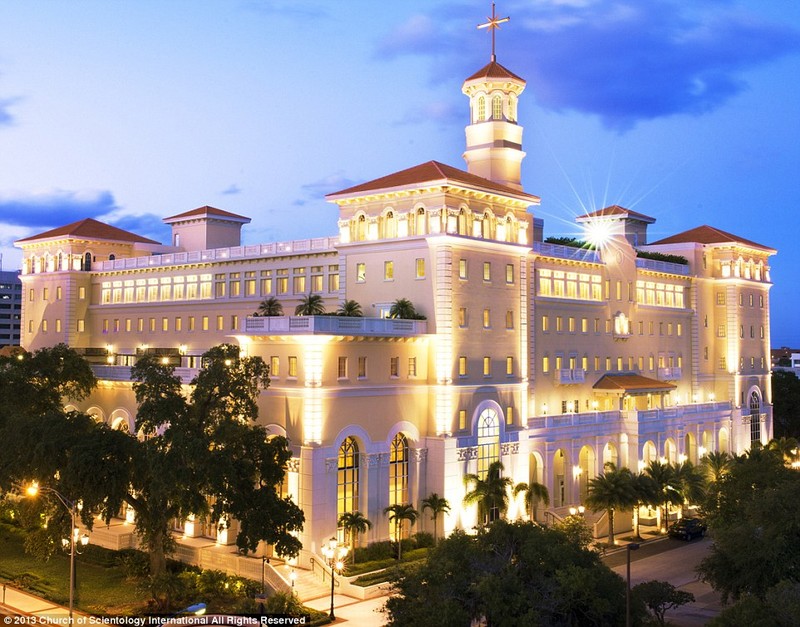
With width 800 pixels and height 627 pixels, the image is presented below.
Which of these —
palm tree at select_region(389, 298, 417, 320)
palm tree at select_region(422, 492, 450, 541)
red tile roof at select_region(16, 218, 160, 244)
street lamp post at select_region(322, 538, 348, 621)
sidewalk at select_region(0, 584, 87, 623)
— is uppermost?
red tile roof at select_region(16, 218, 160, 244)

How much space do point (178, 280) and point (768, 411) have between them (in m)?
57.6

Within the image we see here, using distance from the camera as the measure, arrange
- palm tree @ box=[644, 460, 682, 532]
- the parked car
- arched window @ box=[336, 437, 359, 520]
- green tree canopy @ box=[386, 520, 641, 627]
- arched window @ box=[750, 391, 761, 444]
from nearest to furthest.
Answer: green tree canopy @ box=[386, 520, 641, 627], arched window @ box=[336, 437, 359, 520], palm tree @ box=[644, 460, 682, 532], the parked car, arched window @ box=[750, 391, 761, 444]

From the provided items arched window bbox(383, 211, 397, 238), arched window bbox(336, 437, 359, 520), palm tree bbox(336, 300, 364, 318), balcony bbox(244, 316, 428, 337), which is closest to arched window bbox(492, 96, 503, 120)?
arched window bbox(383, 211, 397, 238)

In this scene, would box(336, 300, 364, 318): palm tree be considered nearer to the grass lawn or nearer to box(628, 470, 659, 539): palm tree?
the grass lawn

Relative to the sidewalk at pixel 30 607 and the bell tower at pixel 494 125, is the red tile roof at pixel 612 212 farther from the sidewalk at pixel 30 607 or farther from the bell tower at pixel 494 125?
the sidewalk at pixel 30 607

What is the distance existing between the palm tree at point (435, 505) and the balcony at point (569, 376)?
765 inches

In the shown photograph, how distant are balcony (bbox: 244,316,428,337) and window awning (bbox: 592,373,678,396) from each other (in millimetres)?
24241

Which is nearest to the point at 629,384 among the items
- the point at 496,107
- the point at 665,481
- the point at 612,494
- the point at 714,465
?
the point at 714,465

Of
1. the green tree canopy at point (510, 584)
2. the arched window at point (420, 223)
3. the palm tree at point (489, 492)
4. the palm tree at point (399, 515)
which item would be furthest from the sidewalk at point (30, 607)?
the arched window at point (420, 223)

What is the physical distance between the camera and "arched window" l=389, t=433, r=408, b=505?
5497 cm

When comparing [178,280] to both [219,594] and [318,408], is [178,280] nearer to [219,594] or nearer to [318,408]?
[318,408]

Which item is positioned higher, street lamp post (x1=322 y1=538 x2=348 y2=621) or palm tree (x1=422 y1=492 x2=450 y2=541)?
palm tree (x1=422 y1=492 x2=450 y2=541)

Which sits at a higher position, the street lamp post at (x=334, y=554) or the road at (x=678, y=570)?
the street lamp post at (x=334, y=554)

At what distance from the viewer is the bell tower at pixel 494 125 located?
67.6 meters
